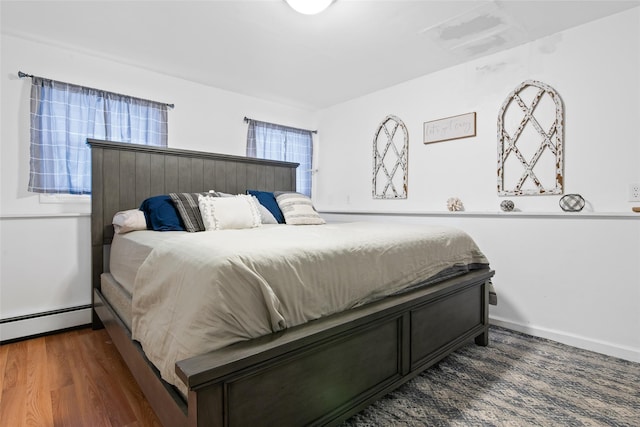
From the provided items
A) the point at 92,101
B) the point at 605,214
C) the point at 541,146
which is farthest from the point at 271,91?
the point at 605,214

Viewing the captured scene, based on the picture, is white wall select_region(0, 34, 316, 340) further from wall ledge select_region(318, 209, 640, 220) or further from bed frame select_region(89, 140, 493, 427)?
wall ledge select_region(318, 209, 640, 220)

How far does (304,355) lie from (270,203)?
6.81 ft

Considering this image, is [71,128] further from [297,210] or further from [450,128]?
[450,128]

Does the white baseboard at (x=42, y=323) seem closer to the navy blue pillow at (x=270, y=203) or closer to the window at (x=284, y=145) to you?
the navy blue pillow at (x=270, y=203)

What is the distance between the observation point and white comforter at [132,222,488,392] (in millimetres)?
1100

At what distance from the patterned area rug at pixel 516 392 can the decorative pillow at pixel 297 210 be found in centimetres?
156

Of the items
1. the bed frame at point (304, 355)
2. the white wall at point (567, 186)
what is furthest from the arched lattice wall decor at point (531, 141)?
the bed frame at point (304, 355)

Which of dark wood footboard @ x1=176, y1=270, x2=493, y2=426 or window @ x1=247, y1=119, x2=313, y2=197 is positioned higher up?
window @ x1=247, y1=119, x2=313, y2=197

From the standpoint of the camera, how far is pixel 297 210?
9.95ft

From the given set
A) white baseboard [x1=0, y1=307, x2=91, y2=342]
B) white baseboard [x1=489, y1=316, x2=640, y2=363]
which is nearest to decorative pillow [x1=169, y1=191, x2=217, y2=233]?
white baseboard [x1=0, y1=307, x2=91, y2=342]

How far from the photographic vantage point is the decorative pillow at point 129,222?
2.46 meters

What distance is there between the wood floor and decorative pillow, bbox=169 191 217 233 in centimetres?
99

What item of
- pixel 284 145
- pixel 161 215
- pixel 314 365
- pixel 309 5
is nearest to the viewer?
pixel 314 365

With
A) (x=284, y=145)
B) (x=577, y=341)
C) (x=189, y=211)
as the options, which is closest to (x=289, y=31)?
(x=189, y=211)
